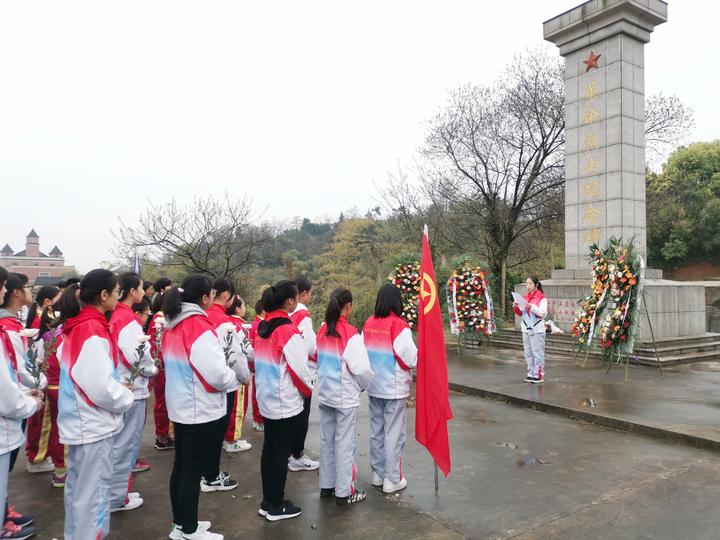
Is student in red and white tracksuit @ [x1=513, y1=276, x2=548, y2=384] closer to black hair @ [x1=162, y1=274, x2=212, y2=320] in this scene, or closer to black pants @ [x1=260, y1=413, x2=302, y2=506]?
black pants @ [x1=260, y1=413, x2=302, y2=506]

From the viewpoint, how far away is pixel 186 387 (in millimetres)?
3240

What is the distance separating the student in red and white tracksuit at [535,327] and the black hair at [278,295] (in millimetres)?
5001

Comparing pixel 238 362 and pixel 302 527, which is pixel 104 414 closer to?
pixel 238 362

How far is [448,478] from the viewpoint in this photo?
4.36m

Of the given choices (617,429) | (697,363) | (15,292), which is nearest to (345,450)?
(15,292)

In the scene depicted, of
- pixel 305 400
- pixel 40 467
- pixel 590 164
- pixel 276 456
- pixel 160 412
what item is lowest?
pixel 40 467

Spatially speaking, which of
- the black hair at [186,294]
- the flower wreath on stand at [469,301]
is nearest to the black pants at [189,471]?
the black hair at [186,294]

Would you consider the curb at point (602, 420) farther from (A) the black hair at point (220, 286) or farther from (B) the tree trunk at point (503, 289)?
(B) the tree trunk at point (503, 289)

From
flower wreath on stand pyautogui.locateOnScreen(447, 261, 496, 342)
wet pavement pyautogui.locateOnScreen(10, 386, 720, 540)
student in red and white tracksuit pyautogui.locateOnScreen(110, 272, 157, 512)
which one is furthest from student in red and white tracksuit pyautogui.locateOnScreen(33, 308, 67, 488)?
flower wreath on stand pyautogui.locateOnScreen(447, 261, 496, 342)

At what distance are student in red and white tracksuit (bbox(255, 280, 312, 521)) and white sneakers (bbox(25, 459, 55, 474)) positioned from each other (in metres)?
2.35

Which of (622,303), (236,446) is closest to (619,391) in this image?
(622,303)

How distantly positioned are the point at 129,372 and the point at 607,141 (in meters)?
11.5

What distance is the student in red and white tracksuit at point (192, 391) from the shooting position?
3168mm

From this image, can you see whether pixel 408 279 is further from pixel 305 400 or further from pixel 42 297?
pixel 42 297
